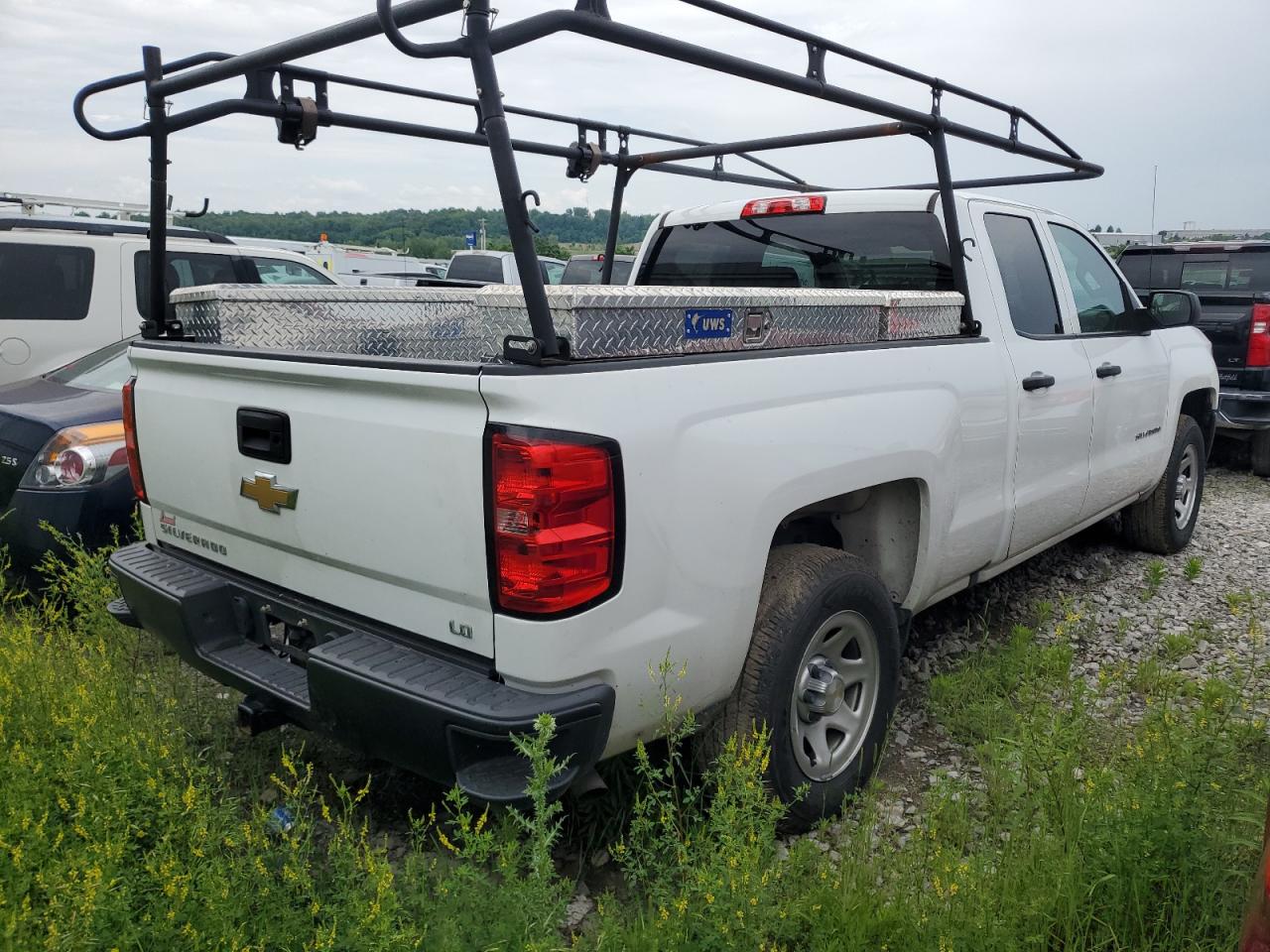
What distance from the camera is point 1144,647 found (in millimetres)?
4613

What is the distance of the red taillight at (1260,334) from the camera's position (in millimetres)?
8156

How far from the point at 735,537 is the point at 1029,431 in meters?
1.98

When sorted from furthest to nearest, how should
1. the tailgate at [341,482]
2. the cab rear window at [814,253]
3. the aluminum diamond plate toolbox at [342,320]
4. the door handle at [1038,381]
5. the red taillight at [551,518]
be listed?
the cab rear window at [814,253], the door handle at [1038,381], the aluminum diamond plate toolbox at [342,320], the tailgate at [341,482], the red taillight at [551,518]

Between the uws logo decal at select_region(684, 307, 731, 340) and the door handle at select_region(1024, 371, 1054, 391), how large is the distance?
5.52 ft

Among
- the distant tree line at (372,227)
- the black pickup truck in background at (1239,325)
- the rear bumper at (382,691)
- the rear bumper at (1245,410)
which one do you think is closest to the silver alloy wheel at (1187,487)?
the black pickup truck in background at (1239,325)

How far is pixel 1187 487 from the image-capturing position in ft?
20.5

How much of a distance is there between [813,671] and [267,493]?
1.66m

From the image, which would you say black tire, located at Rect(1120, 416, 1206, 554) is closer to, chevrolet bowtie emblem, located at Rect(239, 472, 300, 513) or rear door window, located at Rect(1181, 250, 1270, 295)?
rear door window, located at Rect(1181, 250, 1270, 295)

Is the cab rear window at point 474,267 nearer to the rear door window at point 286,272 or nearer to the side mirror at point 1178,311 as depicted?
the rear door window at point 286,272

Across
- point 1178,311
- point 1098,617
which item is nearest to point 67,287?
point 1098,617

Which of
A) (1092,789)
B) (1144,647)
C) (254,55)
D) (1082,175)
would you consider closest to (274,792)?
(254,55)

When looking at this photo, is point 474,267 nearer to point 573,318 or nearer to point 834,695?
point 834,695

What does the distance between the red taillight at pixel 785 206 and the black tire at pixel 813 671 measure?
1.82m

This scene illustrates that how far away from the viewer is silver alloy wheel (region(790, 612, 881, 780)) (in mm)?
2988
